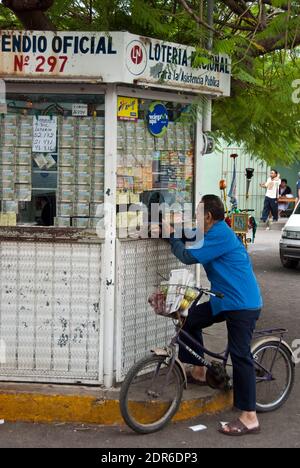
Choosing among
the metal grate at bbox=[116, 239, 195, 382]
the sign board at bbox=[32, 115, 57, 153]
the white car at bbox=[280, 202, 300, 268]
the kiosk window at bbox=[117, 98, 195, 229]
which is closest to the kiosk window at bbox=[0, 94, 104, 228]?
the sign board at bbox=[32, 115, 57, 153]

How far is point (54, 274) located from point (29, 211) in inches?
22.5

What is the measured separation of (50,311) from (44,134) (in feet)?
4.73

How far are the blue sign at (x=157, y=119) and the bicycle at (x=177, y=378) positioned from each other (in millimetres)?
1476

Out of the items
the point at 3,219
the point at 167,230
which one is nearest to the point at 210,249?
the point at 167,230

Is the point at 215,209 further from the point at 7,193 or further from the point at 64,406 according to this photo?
the point at 64,406

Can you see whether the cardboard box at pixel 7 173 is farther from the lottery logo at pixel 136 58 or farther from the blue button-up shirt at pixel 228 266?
the blue button-up shirt at pixel 228 266

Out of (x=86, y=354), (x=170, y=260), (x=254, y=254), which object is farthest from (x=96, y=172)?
(x=254, y=254)

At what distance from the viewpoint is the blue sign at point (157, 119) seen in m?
5.88

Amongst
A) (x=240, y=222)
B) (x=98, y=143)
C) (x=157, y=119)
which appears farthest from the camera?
(x=240, y=222)

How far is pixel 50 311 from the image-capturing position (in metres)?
5.60

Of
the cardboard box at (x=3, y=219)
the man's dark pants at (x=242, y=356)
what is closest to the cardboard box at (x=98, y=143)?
the cardboard box at (x=3, y=219)

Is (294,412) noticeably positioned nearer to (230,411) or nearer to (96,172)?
(230,411)

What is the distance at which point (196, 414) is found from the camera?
5516mm

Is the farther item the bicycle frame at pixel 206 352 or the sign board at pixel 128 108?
the sign board at pixel 128 108
